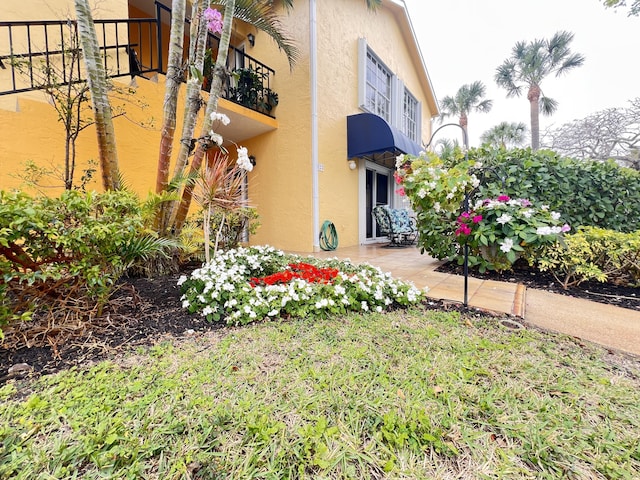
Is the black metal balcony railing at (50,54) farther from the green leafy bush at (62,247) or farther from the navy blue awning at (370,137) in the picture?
the navy blue awning at (370,137)

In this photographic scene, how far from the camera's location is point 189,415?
1204 mm

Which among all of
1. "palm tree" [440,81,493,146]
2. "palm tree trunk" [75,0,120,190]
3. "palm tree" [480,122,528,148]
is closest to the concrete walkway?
"palm tree trunk" [75,0,120,190]

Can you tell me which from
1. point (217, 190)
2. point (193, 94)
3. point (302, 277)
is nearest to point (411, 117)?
point (193, 94)

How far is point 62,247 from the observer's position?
1862mm

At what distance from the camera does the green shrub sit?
309cm

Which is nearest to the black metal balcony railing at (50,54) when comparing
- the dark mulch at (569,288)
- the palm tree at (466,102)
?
the dark mulch at (569,288)

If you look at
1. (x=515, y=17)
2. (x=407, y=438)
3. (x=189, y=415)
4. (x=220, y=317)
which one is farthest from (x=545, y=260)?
(x=515, y=17)

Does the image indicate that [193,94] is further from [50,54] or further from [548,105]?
[548,105]

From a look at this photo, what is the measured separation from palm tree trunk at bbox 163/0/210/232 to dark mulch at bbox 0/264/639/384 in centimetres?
99

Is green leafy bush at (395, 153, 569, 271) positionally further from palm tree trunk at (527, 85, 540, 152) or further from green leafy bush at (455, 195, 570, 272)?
palm tree trunk at (527, 85, 540, 152)

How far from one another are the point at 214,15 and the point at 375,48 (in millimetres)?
6754

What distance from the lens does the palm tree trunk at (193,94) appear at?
10.4 ft

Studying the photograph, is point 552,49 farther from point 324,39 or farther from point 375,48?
point 324,39

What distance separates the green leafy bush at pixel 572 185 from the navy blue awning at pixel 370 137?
2838 millimetres
